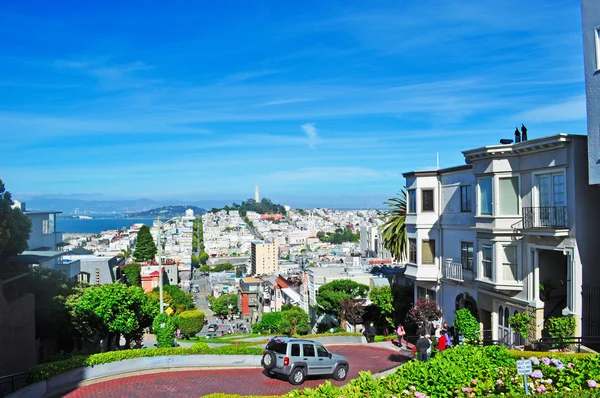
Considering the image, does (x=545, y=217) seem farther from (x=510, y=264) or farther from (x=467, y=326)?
(x=467, y=326)

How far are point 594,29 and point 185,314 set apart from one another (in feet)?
123

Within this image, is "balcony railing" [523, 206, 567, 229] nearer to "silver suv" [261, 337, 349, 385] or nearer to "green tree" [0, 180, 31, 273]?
"silver suv" [261, 337, 349, 385]

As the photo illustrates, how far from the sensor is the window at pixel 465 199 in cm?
2414

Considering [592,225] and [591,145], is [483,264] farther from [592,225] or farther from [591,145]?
[591,145]

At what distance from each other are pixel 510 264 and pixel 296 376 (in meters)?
9.56

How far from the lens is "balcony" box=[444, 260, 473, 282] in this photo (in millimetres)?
24109

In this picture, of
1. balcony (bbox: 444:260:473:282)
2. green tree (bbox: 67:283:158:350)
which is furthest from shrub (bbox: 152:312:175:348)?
balcony (bbox: 444:260:473:282)

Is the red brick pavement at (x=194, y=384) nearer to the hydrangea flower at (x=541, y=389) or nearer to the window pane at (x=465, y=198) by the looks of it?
the hydrangea flower at (x=541, y=389)

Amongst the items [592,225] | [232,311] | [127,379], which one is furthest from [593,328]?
[232,311]

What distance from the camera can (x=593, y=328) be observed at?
17.3 meters

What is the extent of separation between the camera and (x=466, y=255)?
2441 centimetres

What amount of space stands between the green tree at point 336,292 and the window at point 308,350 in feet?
59.7

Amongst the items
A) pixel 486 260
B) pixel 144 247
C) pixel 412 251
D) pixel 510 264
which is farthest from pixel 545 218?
pixel 144 247

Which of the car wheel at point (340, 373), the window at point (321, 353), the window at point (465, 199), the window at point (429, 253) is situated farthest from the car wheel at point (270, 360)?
the window at point (429, 253)
